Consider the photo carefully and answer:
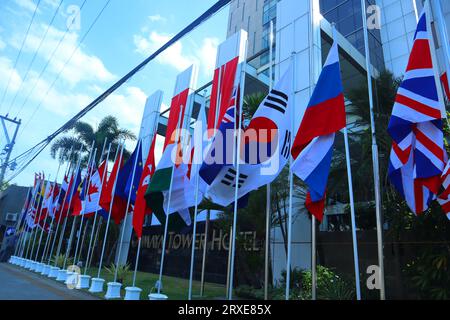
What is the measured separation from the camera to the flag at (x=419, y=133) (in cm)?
530

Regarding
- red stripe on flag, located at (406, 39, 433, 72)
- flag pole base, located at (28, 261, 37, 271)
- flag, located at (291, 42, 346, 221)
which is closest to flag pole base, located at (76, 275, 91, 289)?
flag pole base, located at (28, 261, 37, 271)

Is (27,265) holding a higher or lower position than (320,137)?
lower

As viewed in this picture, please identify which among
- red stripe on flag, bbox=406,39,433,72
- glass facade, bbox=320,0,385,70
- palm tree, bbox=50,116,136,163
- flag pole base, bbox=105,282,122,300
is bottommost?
flag pole base, bbox=105,282,122,300

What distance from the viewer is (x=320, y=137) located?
6.54 meters

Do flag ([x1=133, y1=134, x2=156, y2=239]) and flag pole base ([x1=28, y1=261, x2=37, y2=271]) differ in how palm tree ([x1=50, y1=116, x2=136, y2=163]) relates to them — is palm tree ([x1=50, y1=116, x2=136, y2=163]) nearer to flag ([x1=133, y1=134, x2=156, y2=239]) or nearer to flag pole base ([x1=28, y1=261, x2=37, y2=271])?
flag pole base ([x1=28, y1=261, x2=37, y2=271])

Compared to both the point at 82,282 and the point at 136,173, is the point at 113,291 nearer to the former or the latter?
the point at 82,282

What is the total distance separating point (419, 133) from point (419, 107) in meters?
0.44

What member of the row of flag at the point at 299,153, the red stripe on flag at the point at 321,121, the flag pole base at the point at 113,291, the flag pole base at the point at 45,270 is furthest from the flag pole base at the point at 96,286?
the red stripe on flag at the point at 321,121

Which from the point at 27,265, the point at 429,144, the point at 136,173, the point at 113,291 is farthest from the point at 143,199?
the point at 27,265

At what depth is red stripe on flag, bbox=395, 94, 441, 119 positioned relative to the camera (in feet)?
17.2

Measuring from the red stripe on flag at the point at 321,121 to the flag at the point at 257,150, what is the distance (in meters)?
0.85

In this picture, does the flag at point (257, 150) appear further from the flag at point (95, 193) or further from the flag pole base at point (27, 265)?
the flag pole base at point (27, 265)

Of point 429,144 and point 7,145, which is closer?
point 429,144

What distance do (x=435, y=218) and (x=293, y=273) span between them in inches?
178
